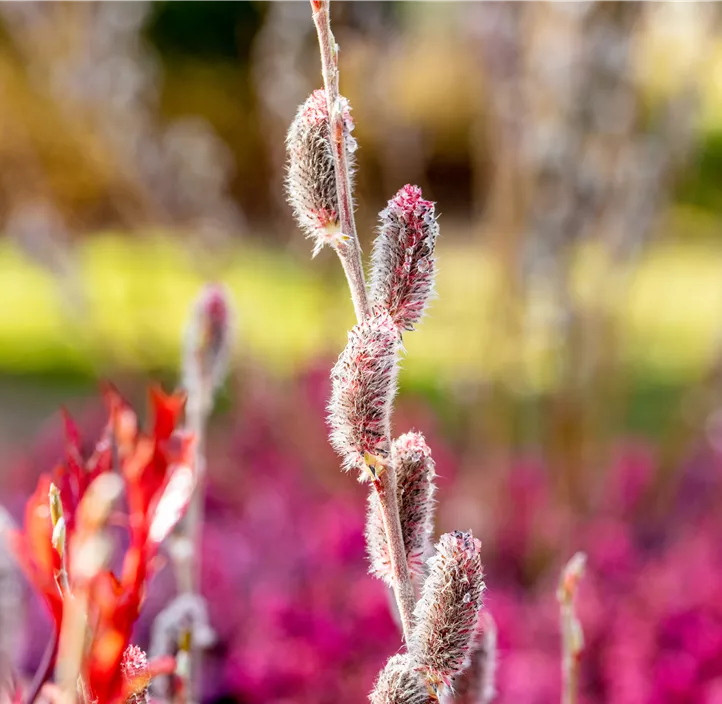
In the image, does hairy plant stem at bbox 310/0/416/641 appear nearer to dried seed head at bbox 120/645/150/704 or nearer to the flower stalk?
dried seed head at bbox 120/645/150/704

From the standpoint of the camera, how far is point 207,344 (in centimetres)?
Answer: 84

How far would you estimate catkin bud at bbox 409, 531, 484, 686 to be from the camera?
1.44 feet

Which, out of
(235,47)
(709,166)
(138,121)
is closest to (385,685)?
(138,121)

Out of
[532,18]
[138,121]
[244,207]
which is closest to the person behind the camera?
[532,18]

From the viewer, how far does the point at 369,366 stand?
434mm

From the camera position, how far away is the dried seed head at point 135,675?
16.4 inches

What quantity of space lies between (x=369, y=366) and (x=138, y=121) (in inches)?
87.1

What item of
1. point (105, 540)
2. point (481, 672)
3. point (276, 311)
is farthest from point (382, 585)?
point (276, 311)

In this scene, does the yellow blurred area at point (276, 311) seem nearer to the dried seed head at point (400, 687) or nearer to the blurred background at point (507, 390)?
the blurred background at point (507, 390)

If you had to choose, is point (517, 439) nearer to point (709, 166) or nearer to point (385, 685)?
point (385, 685)

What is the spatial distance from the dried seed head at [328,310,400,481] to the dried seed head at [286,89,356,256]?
0.05 metres

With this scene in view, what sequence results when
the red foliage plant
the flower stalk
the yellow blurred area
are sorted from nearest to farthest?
the red foliage plant
the flower stalk
the yellow blurred area

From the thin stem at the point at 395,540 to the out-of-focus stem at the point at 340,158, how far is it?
0.07 metres

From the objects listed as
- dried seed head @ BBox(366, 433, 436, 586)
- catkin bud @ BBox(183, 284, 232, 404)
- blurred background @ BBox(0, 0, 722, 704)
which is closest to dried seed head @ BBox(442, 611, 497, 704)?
dried seed head @ BBox(366, 433, 436, 586)
